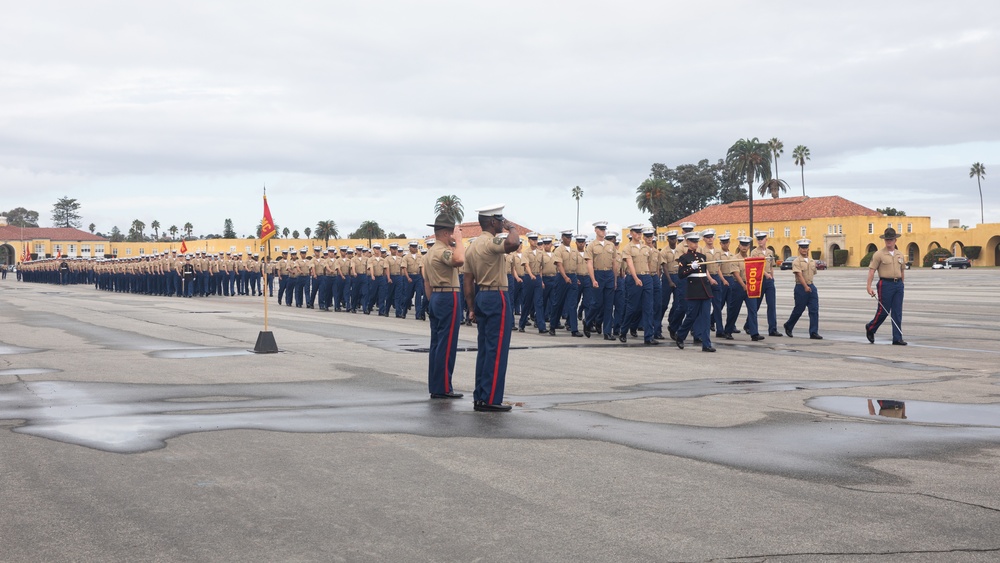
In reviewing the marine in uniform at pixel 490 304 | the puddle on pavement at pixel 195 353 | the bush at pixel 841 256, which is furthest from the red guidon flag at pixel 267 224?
the bush at pixel 841 256

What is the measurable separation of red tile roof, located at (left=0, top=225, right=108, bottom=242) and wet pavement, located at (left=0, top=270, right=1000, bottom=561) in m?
165

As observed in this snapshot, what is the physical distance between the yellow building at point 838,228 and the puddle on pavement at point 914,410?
91292 mm

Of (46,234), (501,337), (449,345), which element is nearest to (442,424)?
(501,337)

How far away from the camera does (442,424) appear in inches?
320

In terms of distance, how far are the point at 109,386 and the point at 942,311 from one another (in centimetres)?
2167

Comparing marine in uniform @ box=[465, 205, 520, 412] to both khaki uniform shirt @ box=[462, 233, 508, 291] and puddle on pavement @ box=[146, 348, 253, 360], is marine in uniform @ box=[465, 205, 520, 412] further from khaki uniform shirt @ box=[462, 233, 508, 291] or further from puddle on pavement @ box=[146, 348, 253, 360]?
puddle on pavement @ box=[146, 348, 253, 360]

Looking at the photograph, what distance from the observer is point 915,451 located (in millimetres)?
6938

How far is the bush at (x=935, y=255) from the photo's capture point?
313 feet

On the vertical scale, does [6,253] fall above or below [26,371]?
above

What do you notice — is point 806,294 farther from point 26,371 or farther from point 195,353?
point 26,371

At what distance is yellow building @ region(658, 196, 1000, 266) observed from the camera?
98375 mm

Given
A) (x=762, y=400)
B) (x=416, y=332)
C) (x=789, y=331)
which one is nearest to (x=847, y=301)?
(x=789, y=331)

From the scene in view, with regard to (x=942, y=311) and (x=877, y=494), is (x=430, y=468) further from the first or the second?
(x=942, y=311)

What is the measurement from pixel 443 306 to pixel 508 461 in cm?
318
